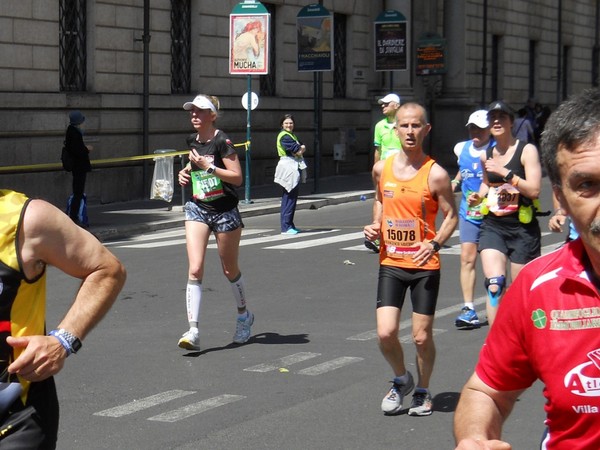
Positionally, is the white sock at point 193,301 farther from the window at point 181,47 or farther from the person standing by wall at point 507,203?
the window at point 181,47

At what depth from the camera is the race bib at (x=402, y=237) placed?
25.0 ft

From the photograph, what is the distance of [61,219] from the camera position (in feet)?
12.6

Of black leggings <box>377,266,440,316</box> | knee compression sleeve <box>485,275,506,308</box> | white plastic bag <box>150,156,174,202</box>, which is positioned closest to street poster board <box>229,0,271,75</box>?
white plastic bag <box>150,156,174,202</box>

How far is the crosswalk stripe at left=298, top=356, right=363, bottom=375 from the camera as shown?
8.66 m

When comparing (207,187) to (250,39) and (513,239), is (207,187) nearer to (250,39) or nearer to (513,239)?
(513,239)

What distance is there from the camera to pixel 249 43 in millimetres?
24219

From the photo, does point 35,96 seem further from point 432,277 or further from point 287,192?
point 432,277

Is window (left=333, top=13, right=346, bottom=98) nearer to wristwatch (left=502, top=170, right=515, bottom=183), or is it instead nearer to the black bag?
the black bag

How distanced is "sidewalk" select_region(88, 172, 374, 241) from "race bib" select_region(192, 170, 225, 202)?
9.54m

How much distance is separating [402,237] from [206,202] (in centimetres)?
230

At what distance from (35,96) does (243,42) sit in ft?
13.6

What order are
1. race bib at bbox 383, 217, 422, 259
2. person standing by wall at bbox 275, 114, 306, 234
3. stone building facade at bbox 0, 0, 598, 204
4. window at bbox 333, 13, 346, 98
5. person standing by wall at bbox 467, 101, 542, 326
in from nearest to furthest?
race bib at bbox 383, 217, 422, 259
person standing by wall at bbox 467, 101, 542, 326
person standing by wall at bbox 275, 114, 306, 234
stone building facade at bbox 0, 0, 598, 204
window at bbox 333, 13, 346, 98

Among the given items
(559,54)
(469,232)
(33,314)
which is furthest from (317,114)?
(559,54)

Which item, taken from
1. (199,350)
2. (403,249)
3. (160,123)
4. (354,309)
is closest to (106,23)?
(160,123)
